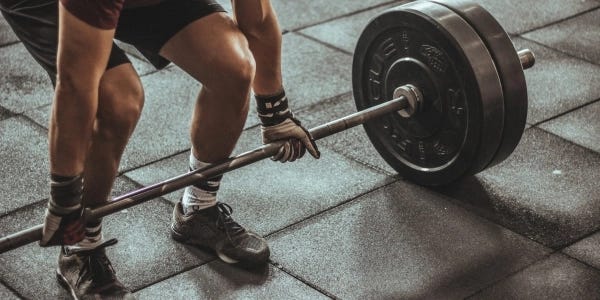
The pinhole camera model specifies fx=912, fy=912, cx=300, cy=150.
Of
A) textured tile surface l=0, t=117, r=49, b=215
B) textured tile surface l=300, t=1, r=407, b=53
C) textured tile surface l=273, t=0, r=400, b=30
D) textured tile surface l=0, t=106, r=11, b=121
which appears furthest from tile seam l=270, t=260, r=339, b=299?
textured tile surface l=273, t=0, r=400, b=30

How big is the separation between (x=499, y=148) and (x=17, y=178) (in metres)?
1.64

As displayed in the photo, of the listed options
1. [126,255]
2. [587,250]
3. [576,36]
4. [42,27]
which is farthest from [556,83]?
[42,27]

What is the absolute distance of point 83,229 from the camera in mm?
2213

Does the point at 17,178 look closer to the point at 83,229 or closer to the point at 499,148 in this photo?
the point at 83,229

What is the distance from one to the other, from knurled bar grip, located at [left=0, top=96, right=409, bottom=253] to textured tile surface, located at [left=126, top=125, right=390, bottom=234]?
1.21ft

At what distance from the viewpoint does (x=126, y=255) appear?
2.73 meters

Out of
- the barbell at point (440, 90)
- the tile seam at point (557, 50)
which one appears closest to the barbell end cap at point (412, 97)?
the barbell at point (440, 90)

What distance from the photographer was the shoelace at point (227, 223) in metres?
2.70

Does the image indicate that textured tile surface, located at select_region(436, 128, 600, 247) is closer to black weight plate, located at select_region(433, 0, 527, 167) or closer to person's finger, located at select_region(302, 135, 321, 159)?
black weight plate, located at select_region(433, 0, 527, 167)

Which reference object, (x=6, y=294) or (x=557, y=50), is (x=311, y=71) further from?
(x=6, y=294)

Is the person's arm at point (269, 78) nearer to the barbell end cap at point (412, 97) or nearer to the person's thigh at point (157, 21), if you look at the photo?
the person's thigh at point (157, 21)

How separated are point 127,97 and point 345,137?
1.40m

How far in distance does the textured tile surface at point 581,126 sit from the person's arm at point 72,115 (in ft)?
6.37

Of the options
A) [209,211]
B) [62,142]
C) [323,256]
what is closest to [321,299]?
[323,256]
